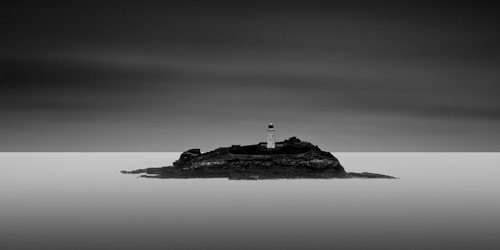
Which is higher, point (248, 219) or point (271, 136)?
point (271, 136)

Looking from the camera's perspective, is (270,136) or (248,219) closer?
(248,219)

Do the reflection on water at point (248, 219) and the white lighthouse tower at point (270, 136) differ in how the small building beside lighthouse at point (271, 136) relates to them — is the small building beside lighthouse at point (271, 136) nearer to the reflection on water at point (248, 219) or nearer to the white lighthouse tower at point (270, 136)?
the white lighthouse tower at point (270, 136)

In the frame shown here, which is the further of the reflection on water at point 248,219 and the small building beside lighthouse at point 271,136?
→ the small building beside lighthouse at point 271,136

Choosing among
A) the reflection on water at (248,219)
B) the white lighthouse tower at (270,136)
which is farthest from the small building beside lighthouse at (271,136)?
the reflection on water at (248,219)

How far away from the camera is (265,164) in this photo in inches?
2448

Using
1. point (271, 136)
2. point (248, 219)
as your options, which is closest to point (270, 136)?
point (271, 136)

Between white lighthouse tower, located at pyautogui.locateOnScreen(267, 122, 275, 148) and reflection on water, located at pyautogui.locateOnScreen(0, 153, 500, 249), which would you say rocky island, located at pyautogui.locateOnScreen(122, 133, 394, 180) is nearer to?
white lighthouse tower, located at pyautogui.locateOnScreen(267, 122, 275, 148)

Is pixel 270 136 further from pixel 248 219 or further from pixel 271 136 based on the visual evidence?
pixel 248 219

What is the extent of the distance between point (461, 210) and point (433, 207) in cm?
164

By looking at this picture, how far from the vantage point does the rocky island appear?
201ft

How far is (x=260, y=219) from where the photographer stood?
28.2 m

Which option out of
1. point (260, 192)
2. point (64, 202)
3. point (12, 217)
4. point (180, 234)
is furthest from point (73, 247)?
point (260, 192)

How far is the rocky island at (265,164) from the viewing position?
6141cm

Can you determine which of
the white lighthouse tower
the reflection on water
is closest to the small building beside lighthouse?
the white lighthouse tower
